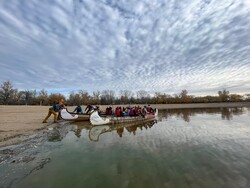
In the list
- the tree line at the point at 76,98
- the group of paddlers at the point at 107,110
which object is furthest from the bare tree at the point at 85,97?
the group of paddlers at the point at 107,110

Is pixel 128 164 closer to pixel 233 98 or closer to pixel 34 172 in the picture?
pixel 34 172

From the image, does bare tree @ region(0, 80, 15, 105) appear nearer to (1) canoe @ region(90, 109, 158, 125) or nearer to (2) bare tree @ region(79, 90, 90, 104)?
(2) bare tree @ region(79, 90, 90, 104)

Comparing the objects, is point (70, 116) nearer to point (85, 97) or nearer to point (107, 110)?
point (107, 110)

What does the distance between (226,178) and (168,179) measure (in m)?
1.74

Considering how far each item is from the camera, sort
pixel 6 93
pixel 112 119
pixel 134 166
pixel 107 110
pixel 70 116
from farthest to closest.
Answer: pixel 6 93 → pixel 107 110 → pixel 70 116 → pixel 112 119 → pixel 134 166

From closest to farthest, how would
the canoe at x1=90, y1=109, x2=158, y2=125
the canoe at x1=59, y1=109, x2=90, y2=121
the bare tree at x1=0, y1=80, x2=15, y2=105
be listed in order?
the canoe at x1=90, y1=109, x2=158, y2=125
the canoe at x1=59, y1=109, x2=90, y2=121
the bare tree at x1=0, y1=80, x2=15, y2=105

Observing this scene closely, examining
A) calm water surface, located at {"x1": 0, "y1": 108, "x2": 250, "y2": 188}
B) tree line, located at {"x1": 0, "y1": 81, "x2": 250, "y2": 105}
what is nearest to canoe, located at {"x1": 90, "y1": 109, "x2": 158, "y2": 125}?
calm water surface, located at {"x1": 0, "y1": 108, "x2": 250, "y2": 188}

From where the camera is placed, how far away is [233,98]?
106m

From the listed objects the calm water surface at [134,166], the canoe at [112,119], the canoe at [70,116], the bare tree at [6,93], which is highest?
the bare tree at [6,93]

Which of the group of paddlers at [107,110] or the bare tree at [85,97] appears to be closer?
the group of paddlers at [107,110]

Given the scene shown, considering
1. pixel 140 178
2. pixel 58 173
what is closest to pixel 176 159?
pixel 140 178

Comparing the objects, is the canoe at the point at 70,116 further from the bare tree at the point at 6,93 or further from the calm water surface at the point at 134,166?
the bare tree at the point at 6,93

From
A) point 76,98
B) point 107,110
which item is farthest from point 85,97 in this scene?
point 107,110

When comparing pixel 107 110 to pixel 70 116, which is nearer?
pixel 70 116
